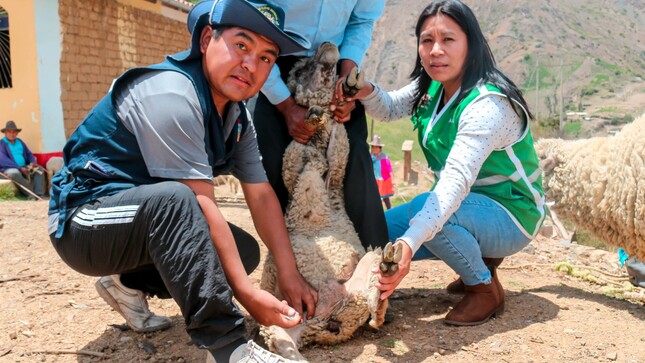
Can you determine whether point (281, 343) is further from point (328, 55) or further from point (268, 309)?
point (328, 55)

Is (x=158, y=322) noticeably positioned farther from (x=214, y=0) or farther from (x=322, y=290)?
(x=214, y=0)

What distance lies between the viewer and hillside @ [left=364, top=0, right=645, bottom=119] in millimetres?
45594

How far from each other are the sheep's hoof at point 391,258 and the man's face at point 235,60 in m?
0.84

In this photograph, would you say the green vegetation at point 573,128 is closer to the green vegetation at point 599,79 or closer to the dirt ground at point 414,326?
the green vegetation at point 599,79

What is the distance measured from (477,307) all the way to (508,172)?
2.37 feet

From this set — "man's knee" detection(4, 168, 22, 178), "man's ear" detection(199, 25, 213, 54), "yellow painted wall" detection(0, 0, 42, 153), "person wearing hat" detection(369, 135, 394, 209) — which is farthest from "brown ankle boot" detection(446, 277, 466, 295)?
"yellow painted wall" detection(0, 0, 42, 153)

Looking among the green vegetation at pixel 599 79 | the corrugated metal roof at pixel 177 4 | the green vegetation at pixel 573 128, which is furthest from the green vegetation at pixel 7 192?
the green vegetation at pixel 599 79

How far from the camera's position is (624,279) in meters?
3.98

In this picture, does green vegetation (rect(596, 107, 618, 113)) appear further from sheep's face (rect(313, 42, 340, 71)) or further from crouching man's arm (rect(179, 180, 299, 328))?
crouching man's arm (rect(179, 180, 299, 328))

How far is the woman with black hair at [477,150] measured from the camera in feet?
9.14

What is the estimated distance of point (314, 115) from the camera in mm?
2697

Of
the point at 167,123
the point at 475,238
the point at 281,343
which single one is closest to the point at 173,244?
the point at 167,123

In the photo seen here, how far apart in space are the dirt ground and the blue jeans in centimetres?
31

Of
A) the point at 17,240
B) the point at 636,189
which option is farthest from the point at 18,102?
the point at 636,189
